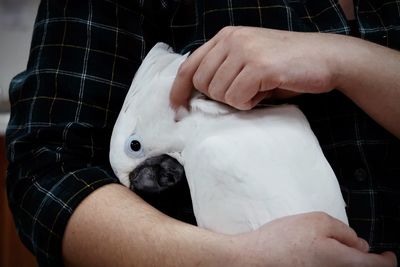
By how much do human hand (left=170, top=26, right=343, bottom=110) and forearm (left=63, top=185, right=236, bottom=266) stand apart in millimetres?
167

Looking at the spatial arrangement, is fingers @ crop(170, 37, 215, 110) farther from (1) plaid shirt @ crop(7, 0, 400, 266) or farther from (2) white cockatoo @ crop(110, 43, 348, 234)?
(1) plaid shirt @ crop(7, 0, 400, 266)

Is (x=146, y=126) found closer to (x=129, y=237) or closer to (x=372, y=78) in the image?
(x=129, y=237)

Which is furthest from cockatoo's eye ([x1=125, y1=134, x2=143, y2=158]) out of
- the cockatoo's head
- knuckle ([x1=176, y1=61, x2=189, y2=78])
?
knuckle ([x1=176, y1=61, x2=189, y2=78])

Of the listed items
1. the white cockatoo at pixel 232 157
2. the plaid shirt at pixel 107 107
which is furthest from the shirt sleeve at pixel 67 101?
the white cockatoo at pixel 232 157

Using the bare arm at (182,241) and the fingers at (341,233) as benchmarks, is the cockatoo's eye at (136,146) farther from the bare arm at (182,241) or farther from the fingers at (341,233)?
the fingers at (341,233)

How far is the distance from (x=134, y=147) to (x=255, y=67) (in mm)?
206

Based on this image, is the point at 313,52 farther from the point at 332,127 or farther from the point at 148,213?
the point at 148,213

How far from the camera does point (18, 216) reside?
75cm

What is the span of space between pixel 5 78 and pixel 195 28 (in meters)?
1.00

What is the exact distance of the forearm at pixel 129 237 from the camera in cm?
57

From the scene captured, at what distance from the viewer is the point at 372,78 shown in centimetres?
65

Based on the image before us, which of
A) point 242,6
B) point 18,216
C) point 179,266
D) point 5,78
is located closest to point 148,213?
point 179,266

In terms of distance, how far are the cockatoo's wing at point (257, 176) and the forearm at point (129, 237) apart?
0.11 feet

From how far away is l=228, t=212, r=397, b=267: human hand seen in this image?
52cm
